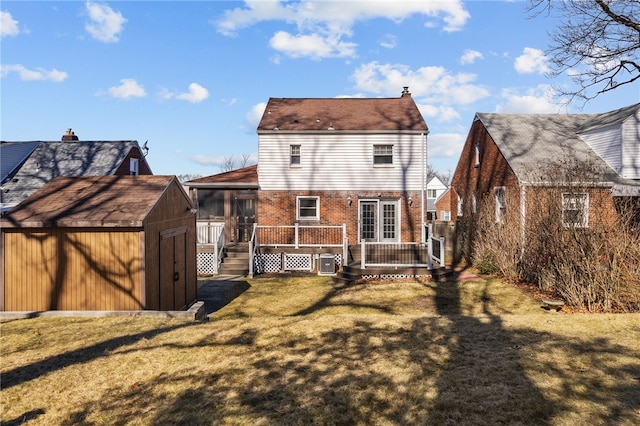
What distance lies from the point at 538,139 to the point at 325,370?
19.8 m

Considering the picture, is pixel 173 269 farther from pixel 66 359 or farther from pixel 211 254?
pixel 211 254

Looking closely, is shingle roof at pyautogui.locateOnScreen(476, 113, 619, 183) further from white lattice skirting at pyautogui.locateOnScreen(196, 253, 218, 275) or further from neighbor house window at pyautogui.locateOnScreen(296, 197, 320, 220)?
white lattice skirting at pyautogui.locateOnScreen(196, 253, 218, 275)

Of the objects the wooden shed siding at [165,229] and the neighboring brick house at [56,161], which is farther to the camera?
the neighboring brick house at [56,161]

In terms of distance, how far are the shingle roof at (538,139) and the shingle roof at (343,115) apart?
4324mm

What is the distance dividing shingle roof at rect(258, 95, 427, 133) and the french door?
3.78 meters

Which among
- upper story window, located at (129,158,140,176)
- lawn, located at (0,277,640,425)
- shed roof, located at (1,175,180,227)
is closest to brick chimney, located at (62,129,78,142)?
upper story window, located at (129,158,140,176)

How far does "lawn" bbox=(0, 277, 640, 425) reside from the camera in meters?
4.80

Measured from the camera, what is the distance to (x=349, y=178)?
2041 centimetres

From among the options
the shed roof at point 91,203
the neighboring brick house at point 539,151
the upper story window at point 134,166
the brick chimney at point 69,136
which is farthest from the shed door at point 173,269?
the brick chimney at point 69,136

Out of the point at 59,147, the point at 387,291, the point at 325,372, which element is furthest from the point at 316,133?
the point at 59,147

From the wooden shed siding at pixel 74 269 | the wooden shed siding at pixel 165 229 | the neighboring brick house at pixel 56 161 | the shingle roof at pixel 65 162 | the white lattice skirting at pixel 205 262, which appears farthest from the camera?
the neighboring brick house at pixel 56 161

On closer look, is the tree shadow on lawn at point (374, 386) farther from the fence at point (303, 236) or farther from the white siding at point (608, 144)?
the white siding at point (608, 144)

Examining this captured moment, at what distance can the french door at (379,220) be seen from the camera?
2041cm

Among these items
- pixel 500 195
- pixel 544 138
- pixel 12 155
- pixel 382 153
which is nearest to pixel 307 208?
pixel 382 153
